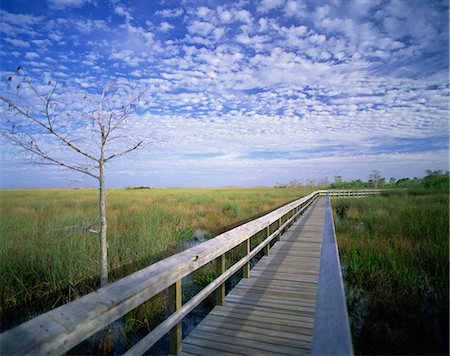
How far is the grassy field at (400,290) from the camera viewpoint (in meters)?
3.84

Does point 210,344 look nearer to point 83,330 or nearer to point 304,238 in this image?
point 83,330

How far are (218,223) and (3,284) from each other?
30.4 ft

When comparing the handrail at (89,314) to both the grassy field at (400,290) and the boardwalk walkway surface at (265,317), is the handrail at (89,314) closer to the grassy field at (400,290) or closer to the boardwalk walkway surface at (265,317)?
the boardwalk walkway surface at (265,317)

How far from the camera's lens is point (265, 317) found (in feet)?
11.3

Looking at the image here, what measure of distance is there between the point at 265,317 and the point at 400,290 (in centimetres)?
334

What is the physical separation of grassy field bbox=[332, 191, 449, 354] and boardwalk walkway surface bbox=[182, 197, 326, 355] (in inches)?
37.1

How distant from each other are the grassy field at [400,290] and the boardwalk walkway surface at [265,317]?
941mm

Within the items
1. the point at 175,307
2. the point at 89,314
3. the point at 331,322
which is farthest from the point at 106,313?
the point at 331,322

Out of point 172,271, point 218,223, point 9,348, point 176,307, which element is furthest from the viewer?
point 218,223

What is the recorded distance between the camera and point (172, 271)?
2316 mm

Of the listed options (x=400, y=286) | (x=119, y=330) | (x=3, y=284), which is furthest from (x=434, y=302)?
(x=3, y=284)

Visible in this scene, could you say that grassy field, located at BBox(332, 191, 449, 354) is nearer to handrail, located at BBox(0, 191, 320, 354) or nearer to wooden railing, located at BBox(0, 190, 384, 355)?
wooden railing, located at BBox(0, 190, 384, 355)

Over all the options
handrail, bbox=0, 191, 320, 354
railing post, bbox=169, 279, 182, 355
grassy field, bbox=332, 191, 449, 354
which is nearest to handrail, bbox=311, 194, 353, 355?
handrail, bbox=0, 191, 320, 354

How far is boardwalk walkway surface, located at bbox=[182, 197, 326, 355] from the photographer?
9.10 ft
